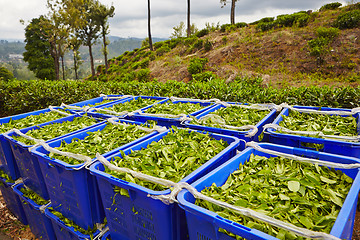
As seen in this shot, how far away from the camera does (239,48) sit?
1538cm

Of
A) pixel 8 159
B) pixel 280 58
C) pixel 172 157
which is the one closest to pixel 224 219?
pixel 172 157

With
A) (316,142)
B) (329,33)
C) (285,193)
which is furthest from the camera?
(329,33)

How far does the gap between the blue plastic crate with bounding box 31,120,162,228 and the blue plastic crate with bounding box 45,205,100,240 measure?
0.08 m

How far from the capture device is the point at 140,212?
1.60m

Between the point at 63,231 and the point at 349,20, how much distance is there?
54.4 ft

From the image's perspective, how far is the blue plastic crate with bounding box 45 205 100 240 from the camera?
6.77ft

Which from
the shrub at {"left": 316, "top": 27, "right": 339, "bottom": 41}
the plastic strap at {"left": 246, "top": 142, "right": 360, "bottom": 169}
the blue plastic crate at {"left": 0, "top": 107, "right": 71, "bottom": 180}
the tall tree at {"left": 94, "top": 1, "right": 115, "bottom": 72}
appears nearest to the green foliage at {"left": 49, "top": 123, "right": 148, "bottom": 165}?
the blue plastic crate at {"left": 0, "top": 107, "right": 71, "bottom": 180}

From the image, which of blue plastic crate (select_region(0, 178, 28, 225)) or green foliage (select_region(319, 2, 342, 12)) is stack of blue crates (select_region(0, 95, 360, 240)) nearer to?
blue plastic crate (select_region(0, 178, 28, 225))

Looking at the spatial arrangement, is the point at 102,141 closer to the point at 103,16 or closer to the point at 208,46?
the point at 208,46

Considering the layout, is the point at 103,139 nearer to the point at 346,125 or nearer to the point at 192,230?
the point at 192,230

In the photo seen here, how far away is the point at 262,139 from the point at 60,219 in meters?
2.36

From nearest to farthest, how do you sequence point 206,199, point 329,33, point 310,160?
point 206,199 < point 310,160 < point 329,33

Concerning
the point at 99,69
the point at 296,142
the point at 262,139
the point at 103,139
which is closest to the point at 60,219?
the point at 103,139

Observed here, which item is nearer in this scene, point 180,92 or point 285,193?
point 285,193
